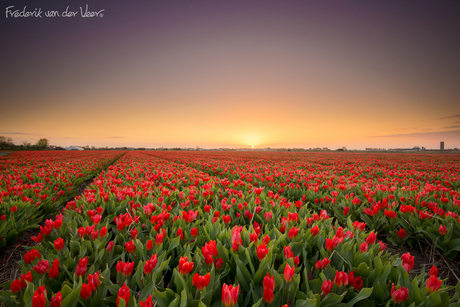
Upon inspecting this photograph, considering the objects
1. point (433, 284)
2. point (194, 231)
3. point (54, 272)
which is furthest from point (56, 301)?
point (433, 284)

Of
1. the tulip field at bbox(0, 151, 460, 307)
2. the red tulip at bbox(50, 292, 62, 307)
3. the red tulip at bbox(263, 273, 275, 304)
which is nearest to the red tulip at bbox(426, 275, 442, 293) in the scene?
the tulip field at bbox(0, 151, 460, 307)

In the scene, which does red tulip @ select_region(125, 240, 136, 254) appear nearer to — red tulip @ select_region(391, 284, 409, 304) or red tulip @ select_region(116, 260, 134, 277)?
red tulip @ select_region(116, 260, 134, 277)

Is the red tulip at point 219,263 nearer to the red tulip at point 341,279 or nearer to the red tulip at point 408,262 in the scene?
the red tulip at point 341,279

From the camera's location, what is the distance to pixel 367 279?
5.43ft

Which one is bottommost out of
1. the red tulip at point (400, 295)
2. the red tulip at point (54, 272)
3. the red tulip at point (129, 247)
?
the red tulip at point (400, 295)

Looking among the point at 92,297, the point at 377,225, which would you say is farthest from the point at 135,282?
the point at 377,225

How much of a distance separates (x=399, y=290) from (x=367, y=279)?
1.01 ft

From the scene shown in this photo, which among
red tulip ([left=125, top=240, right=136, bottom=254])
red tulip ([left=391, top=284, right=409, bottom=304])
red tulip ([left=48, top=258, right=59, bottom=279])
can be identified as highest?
red tulip ([left=125, top=240, right=136, bottom=254])

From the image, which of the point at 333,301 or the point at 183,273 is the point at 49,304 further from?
the point at 333,301

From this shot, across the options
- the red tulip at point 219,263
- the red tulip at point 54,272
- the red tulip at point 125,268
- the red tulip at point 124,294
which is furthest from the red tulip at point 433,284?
the red tulip at point 54,272

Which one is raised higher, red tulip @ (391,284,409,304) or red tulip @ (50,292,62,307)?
red tulip @ (50,292,62,307)

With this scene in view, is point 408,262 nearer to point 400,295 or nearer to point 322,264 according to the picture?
point 400,295

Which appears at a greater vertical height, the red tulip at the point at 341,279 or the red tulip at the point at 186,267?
the red tulip at the point at 186,267

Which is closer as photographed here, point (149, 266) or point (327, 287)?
point (327, 287)
